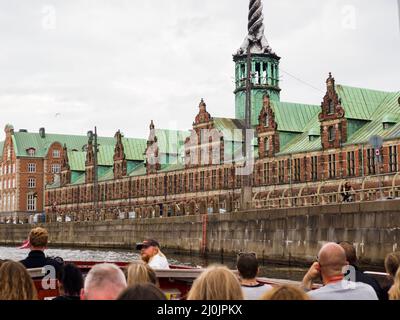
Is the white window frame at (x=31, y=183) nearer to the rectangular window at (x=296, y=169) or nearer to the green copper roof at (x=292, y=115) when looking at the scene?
the green copper roof at (x=292, y=115)

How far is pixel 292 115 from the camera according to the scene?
75.8m

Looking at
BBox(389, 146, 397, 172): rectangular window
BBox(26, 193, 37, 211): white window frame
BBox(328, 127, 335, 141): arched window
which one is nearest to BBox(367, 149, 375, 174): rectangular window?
BBox(389, 146, 397, 172): rectangular window

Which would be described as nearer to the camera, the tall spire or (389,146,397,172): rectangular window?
(389,146,397,172): rectangular window

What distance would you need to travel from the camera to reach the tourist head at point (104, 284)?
6.49 meters

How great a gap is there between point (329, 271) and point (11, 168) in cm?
12782

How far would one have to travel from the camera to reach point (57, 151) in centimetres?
13162

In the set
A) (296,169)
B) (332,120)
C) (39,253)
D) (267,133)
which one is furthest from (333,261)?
(267,133)

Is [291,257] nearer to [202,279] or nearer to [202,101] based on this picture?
[202,279]

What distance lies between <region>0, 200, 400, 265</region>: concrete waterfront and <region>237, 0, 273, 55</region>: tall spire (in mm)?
35046

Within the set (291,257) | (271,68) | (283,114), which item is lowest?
(291,257)

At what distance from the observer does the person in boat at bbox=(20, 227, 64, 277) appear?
1081cm

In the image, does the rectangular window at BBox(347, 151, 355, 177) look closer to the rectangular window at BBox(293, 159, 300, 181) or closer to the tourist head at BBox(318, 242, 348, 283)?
the rectangular window at BBox(293, 159, 300, 181)
